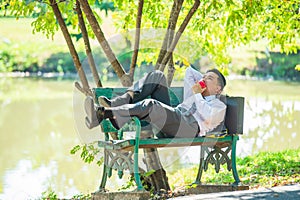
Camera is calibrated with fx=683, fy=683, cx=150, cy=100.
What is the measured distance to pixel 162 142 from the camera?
5.50 meters

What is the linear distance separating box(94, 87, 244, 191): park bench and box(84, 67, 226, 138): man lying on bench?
0.09m

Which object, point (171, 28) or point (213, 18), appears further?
point (213, 18)

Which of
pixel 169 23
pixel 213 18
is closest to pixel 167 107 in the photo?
pixel 169 23

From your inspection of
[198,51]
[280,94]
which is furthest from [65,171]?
[280,94]

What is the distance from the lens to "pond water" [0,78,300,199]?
9.14m

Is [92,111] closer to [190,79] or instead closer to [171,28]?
[190,79]

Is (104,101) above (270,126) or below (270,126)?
above

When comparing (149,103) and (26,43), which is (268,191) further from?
(26,43)

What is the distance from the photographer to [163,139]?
18.0ft

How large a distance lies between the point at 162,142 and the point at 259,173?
8.01 feet

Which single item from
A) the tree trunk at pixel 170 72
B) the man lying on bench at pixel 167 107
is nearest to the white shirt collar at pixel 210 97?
the man lying on bench at pixel 167 107

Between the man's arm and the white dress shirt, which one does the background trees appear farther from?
the white dress shirt

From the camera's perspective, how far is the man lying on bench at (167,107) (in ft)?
17.6

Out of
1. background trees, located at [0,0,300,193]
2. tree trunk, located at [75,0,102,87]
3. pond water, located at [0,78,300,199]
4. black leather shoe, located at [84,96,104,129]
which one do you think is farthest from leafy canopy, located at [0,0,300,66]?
black leather shoe, located at [84,96,104,129]
